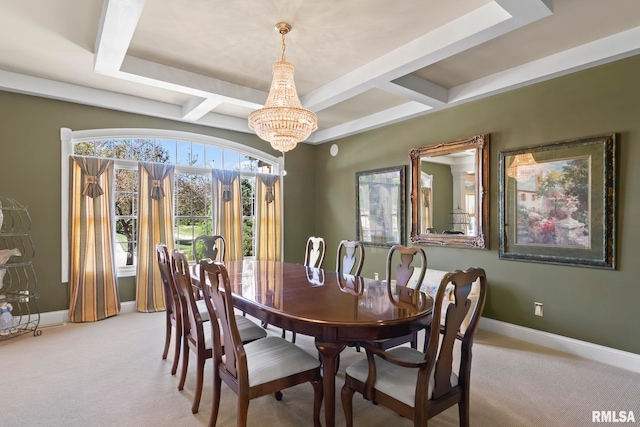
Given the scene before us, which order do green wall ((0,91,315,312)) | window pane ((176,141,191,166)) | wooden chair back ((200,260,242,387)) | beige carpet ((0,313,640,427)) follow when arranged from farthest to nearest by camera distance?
window pane ((176,141,191,166)), green wall ((0,91,315,312)), beige carpet ((0,313,640,427)), wooden chair back ((200,260,242,387))

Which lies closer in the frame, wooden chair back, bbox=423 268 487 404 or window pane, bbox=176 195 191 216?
wooden chair back, bbox=423 268 487 404

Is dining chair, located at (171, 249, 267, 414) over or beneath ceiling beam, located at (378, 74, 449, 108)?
beneath

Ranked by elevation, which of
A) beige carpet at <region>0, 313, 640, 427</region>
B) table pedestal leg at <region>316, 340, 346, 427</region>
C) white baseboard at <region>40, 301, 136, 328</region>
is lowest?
beige carpet at <region>0, 313, 640, 427</region>

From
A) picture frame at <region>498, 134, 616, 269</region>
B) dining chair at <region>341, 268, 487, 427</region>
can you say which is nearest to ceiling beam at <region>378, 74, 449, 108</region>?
picture frame at <region>498, 134, 616, 269</region>

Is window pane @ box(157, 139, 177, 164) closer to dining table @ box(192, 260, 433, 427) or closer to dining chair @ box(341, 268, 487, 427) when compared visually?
dining table @ box(192, 260, 433, 427)

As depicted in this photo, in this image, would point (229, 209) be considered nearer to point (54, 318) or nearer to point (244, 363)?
point (54, 318)

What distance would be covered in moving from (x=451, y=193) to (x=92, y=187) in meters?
4.47

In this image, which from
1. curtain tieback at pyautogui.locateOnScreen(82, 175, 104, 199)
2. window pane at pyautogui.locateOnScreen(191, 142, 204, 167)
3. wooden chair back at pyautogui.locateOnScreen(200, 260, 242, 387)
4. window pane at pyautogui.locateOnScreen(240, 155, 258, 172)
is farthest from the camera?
window pane at pyautogui.locateOnScreen(240, 155, 258, 172)

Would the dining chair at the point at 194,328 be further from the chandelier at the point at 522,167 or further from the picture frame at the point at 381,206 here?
the chandelier at the point at 522,167

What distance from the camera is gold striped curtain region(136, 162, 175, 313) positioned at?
4520mm

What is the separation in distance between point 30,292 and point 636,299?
20.1 feet

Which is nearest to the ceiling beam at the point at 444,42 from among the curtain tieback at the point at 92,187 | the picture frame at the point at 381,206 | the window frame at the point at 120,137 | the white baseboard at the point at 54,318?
the picture frame at the point at 381,206

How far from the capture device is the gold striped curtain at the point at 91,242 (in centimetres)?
408

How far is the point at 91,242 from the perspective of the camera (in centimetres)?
420
